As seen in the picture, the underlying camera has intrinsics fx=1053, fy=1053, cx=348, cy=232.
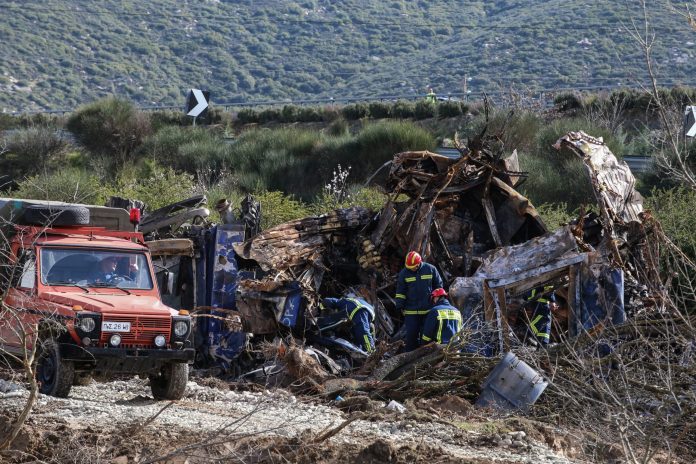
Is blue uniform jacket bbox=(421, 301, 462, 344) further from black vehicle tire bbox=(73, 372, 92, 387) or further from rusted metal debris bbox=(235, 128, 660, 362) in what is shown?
black vehicle tire bbox=(73, 372, 92, 387)

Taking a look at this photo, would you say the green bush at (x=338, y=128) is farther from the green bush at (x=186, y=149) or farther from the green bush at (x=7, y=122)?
the green bush at (x=7, y=122)

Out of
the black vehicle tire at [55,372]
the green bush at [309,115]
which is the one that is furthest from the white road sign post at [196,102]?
the black vehicle tire at [55,372]

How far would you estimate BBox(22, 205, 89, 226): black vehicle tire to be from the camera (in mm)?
12281

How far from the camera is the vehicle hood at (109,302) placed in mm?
11008

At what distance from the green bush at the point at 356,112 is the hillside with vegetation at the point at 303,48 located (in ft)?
39.7

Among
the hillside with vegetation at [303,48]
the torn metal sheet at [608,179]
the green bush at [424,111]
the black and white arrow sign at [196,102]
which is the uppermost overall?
the torn metal sheet at [608,179]

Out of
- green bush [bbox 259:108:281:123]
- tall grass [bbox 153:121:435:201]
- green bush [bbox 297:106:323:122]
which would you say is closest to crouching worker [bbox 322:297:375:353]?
tall grass [bbox 153:121:435:201]

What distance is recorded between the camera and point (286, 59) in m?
75.6

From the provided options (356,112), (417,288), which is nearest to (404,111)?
(356,112)

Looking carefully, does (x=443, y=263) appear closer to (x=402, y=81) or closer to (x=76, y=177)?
(x=76, y=177)

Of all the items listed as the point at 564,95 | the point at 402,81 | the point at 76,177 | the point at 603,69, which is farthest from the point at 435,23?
the point at 76,177

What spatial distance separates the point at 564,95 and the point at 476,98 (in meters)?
7.75

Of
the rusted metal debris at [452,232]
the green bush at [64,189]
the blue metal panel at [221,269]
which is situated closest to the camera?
the rusted metal debris at [452,232]

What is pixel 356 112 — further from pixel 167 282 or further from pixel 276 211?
pixel 167 282
